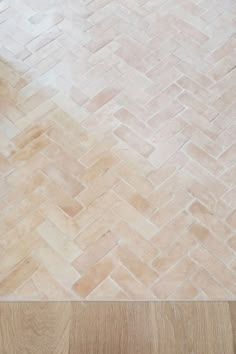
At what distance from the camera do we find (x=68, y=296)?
150 cm

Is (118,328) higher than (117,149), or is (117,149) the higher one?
(117,149)

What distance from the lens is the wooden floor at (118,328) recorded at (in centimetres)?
141

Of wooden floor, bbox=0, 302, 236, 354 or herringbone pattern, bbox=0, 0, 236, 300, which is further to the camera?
herringbone pattern, bbox=0, 0, 236, 300

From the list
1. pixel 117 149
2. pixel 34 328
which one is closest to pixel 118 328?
pixel 34 328

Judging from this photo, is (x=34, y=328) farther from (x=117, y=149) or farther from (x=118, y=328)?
(x=117, y=149)

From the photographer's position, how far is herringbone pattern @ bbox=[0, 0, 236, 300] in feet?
5.10

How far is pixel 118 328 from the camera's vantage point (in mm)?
1444

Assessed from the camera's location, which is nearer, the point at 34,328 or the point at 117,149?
the point at 34,328

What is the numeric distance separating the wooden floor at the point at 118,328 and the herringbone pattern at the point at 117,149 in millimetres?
48

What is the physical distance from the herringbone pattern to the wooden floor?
5 cm

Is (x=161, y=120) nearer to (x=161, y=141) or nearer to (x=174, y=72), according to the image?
(x=161, y=141)

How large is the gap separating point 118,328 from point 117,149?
773mm

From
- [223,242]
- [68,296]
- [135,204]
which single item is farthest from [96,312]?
[223,242]

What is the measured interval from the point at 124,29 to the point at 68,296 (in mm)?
1439
